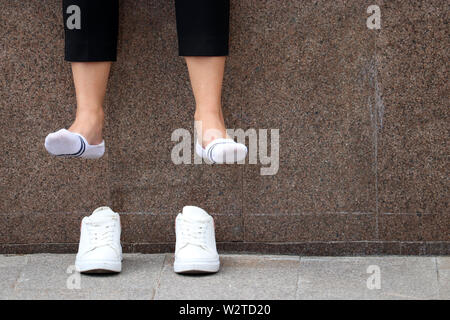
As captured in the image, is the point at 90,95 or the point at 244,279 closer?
the point at 244,279

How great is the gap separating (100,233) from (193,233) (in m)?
0.40

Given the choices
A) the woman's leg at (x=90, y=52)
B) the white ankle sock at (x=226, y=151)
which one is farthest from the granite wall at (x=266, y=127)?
the white ankle sock at (x=226, y=151)

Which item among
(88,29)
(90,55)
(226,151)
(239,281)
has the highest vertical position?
(88,29)

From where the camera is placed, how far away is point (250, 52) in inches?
137

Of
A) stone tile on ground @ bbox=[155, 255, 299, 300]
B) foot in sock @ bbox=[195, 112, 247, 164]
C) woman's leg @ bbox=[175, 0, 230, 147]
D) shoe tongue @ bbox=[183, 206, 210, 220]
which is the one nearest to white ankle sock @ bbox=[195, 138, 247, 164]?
foot in sock @ bbox=[195, 112, 247, 164]

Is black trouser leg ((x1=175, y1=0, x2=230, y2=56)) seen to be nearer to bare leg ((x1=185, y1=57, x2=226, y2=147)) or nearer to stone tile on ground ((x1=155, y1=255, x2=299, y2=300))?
bare leg ((x1=185, y1=57, x2=226, y2=147))

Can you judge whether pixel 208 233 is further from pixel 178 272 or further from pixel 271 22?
pixel 271 22

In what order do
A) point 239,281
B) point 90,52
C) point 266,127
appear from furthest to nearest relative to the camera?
point 266,127, point 90,52, point 239,281

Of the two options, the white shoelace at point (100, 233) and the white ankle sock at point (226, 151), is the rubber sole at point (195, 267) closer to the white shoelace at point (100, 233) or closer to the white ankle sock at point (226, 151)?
the white shoelace at point (100, 233)

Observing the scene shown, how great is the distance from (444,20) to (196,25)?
114 centimetres

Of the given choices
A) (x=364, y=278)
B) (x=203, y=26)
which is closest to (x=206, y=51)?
(x=203, y=26)

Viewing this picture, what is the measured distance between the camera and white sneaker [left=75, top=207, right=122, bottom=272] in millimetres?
3135

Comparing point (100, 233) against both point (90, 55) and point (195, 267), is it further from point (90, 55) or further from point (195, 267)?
point (90, 55)

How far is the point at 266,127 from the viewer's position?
3510 millimetres
